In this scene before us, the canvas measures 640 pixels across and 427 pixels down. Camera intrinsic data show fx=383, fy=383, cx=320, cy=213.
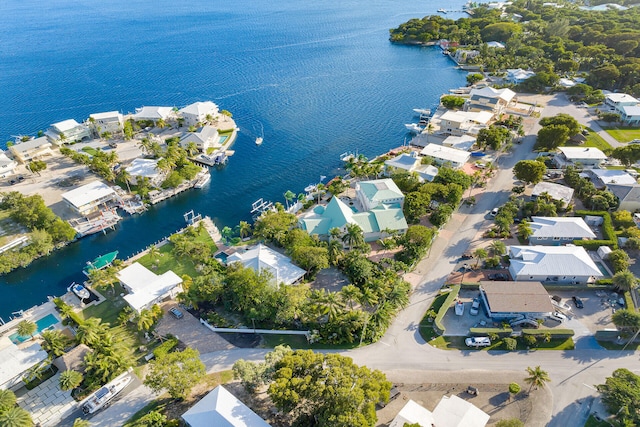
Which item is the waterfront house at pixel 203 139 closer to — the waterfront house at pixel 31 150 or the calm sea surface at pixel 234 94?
the calm sea surface at pixel 234 94

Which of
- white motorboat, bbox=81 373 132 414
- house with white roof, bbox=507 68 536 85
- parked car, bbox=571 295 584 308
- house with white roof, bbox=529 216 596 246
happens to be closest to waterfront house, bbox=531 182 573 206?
house with white roof, bbox=529 216 596 246

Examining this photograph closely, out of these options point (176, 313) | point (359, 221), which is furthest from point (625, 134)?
point (176, 313)

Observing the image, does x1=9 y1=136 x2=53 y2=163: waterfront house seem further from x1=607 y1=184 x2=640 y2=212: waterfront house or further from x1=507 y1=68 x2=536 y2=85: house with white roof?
x1=507 y1=68 x2=536 y2=85: house with white roof

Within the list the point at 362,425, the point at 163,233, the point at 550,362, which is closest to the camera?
the point at 362,425

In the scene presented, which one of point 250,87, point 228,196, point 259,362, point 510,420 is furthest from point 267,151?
point 510,420

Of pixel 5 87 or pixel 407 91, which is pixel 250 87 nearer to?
pixel 407 91

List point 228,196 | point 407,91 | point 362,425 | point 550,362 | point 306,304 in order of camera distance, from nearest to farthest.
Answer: point 362,425
point 550,362
point 306,304
point 228,196
point 407,91

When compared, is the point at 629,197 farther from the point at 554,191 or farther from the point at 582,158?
the point at 582,158
